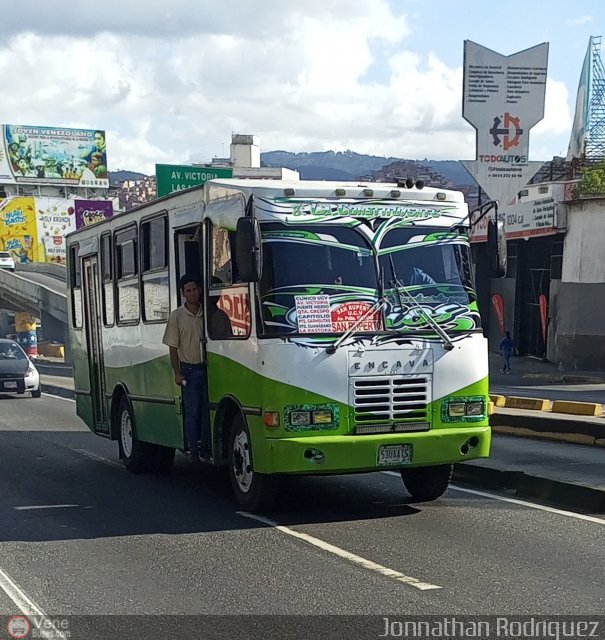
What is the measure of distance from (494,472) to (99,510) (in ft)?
13.4

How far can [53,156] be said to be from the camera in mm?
123125

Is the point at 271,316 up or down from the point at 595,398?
up

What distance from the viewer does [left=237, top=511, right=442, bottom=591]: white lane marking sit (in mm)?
7450

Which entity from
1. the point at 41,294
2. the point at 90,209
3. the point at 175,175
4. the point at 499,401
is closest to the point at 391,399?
the point at 499,401

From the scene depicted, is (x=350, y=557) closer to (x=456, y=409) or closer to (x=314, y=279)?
(x=456, y=409)

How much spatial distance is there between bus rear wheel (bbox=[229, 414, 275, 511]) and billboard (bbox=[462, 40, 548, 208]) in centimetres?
2012

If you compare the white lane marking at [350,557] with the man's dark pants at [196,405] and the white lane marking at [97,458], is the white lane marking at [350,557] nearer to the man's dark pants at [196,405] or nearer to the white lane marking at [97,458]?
the man's dark pants at [196,405]

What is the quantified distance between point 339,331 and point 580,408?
888 centimetres

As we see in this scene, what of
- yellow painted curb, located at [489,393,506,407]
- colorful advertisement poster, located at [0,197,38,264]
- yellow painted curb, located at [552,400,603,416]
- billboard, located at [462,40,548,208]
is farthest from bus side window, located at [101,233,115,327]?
colorful advertisement poster, located at [0,197,38,264]

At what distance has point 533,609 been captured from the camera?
6707mm

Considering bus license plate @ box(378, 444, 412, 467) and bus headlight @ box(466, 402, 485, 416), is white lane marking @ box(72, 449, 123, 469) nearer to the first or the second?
bus license plate @ box(378, 444, 412, 467)

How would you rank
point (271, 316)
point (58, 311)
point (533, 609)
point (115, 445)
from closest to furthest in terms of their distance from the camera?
point (533, 609) → point (271, 316) → point (115, 445) → point (58, 311)

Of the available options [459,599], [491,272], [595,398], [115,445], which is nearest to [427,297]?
[491,272]

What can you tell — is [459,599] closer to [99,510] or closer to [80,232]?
[99,510]
